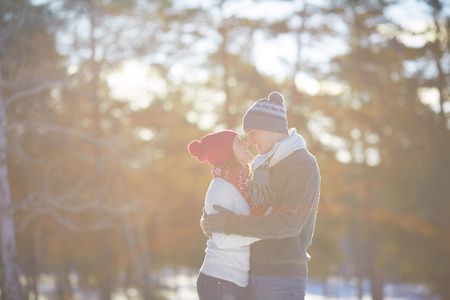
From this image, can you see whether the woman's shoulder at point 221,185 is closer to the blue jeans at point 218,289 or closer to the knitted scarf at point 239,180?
the knitted scarf at point 239,180

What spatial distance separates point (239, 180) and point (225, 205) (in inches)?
7.5

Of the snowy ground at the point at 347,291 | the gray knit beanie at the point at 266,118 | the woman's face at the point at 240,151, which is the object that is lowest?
the snowy ground at the point at 347,291

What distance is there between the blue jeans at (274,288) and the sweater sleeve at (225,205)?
0.79 feet

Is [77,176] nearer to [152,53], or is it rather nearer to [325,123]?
[152,53]

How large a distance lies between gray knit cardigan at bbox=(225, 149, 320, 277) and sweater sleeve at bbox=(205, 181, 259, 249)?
81 millimetres

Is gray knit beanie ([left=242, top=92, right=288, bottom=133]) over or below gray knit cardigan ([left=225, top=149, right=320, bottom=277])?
over

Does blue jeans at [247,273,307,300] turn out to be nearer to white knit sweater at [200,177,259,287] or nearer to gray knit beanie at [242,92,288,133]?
white knit sweater at [200,177,259,287]

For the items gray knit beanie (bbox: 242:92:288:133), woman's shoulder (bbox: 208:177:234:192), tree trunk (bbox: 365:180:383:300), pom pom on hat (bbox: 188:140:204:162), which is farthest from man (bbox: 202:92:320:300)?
tree trunk (bbox: 365:180:383:300)

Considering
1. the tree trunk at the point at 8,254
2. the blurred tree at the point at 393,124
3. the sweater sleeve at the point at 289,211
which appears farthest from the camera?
the blurred tree at the point at 393,124

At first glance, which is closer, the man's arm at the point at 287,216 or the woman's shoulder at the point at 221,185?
the man's arm at the point at 287,216

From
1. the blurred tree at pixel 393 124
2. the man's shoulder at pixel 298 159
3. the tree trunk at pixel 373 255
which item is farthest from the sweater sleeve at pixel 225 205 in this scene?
the tree trunk at pixel 373 255

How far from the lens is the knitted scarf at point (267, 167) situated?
3492 millimetres

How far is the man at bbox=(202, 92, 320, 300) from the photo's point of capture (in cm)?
339

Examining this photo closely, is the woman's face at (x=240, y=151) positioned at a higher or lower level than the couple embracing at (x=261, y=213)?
higher
